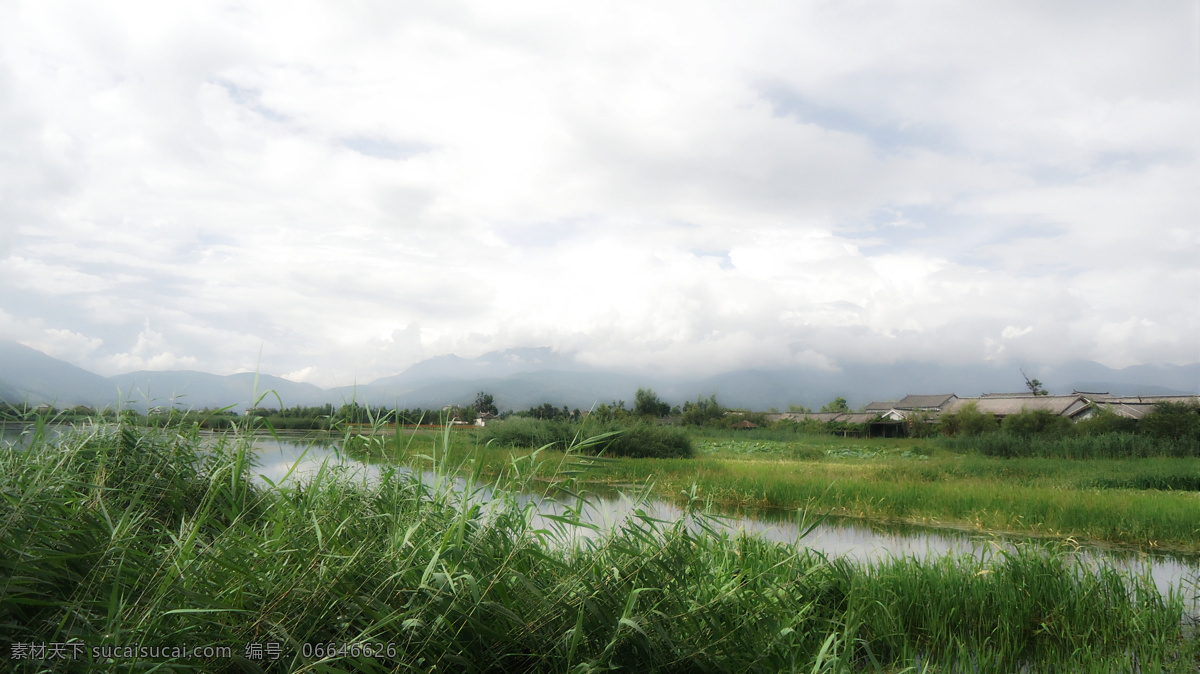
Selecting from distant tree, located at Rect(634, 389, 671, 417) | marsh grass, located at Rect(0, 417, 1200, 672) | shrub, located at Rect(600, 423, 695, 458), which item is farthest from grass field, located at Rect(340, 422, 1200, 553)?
distant tree, located at Rect(634, 389, 671, 417)

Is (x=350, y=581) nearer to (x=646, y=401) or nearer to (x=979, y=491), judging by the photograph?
(x=979, y=491)

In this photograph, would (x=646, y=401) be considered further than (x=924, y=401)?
No

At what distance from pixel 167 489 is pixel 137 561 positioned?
1.30 m

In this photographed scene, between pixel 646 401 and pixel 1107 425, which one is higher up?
pixel 646 401

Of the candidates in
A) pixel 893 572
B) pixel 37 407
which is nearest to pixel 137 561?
pixel 37 407

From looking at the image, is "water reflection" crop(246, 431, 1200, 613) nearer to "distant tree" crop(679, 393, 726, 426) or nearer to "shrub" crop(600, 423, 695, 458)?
"shrub" crop(600, 423, 695, 458)

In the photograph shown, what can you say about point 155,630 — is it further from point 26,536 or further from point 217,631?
point 26,536

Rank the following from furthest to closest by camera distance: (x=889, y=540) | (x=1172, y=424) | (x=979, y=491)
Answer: (x=1172, y=424), (x=979, y=491), (x=889, y=540)

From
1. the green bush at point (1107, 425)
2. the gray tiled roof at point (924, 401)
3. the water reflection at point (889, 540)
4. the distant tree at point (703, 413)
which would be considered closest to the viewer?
the water reflection at point (889, 540)

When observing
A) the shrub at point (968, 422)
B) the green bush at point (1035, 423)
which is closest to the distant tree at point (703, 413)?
the shrub at point (968, 422)

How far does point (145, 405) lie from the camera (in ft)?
14.8

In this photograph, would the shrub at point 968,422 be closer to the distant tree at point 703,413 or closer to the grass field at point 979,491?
the grass field at point 979,491

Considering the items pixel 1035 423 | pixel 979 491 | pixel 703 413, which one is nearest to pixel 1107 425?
pixel 1035 423

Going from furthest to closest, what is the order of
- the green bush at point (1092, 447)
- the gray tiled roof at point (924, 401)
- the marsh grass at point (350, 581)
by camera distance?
the gray tiled roof at point (924, 401)
the green bush at point (1092, 447)
the marsh grass at point (350, 581)
